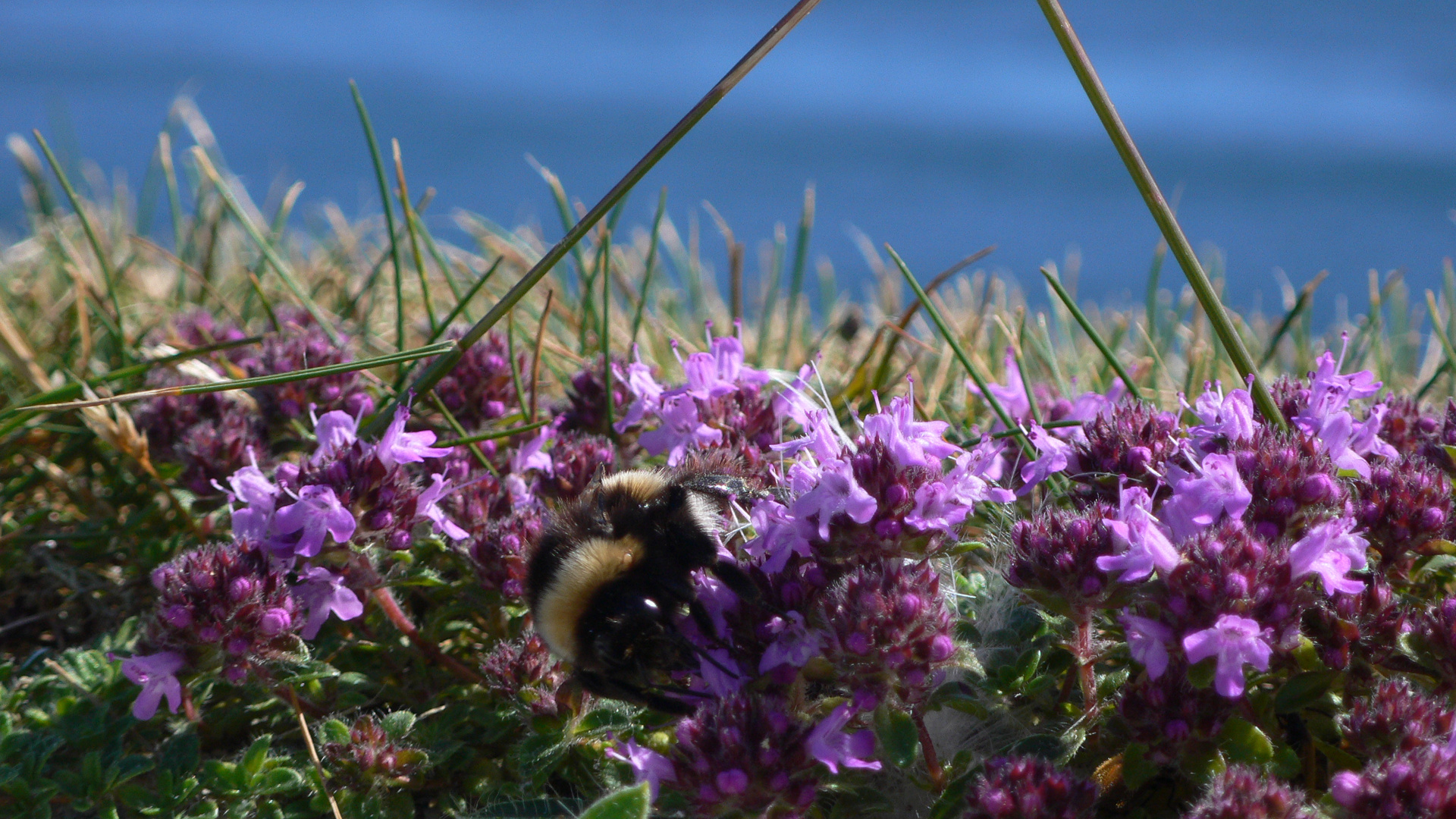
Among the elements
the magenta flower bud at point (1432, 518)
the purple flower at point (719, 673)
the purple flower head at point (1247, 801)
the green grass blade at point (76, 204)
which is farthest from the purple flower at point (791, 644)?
the green grass blade at point (76, 204)

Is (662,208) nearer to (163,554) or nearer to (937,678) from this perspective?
(163,554)

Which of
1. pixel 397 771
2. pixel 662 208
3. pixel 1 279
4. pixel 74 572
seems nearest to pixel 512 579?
pixel 397 771

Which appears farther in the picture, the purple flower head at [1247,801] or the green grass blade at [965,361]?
the green grass blade at [965,361]

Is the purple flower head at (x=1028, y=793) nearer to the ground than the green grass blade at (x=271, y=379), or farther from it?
nearer to the ground

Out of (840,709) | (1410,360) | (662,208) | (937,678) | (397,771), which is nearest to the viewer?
(840,709)

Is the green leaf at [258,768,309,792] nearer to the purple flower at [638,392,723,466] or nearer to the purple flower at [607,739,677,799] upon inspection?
the purple flower at [607,739,677,799]

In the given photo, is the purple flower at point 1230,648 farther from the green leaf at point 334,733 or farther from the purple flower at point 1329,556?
the green leaf at point 334,733
